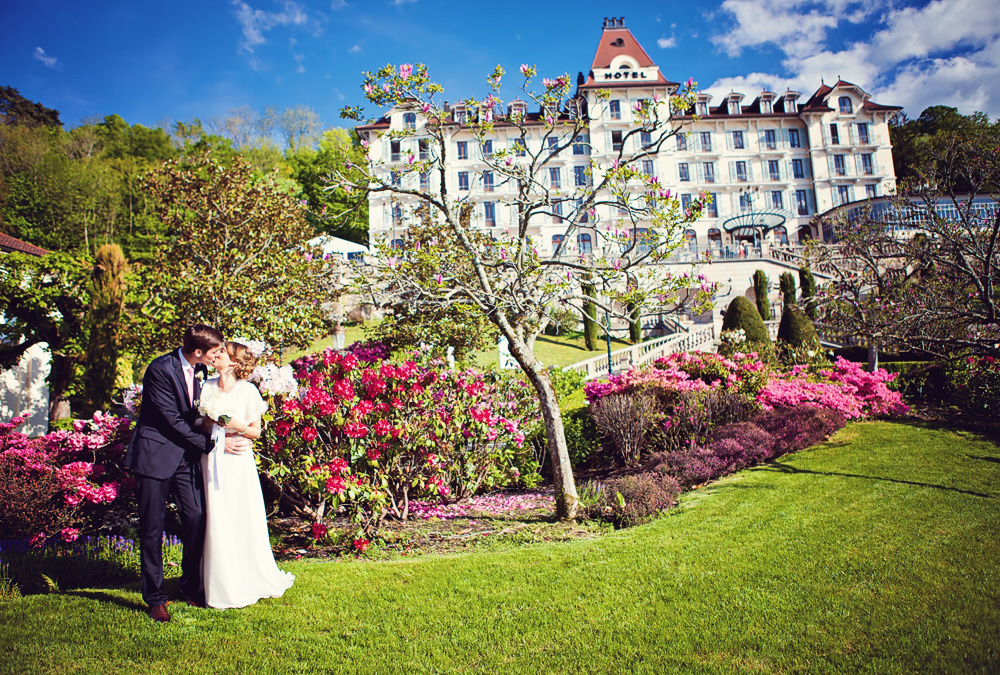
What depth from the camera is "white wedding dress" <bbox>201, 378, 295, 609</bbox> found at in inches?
165

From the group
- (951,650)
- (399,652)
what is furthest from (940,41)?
(399,652)

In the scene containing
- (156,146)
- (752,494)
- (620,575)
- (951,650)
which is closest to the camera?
(951,650)

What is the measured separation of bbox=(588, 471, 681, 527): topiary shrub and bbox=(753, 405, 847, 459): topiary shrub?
10.9ft

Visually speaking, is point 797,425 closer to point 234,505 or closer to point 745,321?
point 234,505

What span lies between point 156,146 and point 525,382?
4825 centimetres

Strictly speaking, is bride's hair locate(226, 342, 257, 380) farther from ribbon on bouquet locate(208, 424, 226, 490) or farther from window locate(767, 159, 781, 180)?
window locate(767, 159, 781, 180)

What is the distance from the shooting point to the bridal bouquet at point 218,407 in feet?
13.5

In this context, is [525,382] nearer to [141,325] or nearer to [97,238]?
[141,325]

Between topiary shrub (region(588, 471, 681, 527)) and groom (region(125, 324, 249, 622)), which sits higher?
groom (region(125, 324, 249, 622))

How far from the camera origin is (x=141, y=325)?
42.9ft

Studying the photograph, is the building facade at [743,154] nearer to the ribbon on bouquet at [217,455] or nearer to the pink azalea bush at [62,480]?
the pink azalea bush at [62,480]

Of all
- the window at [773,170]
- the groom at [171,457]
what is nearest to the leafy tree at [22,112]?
the groom at [171,457]

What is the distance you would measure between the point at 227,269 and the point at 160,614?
1162cm

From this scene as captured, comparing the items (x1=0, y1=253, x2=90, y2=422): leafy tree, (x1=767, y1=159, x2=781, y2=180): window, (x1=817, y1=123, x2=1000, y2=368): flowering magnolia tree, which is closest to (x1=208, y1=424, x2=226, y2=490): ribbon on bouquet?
(x1=817, y1=123, x2=1000, y2=368): flowering magnolia tree
